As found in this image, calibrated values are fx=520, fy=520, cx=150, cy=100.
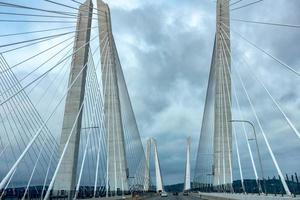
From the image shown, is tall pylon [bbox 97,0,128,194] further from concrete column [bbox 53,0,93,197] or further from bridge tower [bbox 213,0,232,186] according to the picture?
bridge tower [bbox 213,0,232,186]

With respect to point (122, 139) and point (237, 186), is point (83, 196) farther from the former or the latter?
point (237, 186)

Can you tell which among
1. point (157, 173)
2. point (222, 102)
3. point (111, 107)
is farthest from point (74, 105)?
point (157, 173)

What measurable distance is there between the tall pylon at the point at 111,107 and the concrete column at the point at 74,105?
559cm

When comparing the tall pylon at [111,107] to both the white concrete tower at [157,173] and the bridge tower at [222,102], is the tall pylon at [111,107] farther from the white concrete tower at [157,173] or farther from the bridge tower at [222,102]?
the white concrete tower at [157,173]

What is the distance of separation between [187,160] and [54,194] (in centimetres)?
11734

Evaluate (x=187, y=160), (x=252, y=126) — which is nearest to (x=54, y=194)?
(x=252, y=126)

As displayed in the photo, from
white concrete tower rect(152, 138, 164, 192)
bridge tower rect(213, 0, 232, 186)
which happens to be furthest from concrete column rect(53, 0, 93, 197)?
white concrete tower rect(152, 138, 164, 192)

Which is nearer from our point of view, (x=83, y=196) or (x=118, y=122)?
A: (x=83, y=196)

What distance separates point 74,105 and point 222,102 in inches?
669

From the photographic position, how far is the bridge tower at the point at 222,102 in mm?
44688

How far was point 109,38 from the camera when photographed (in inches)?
1667

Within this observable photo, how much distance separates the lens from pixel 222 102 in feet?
156

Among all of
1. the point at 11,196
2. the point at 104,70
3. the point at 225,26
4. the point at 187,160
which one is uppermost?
the point at 187,160

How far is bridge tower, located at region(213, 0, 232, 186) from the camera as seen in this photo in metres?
44.7
